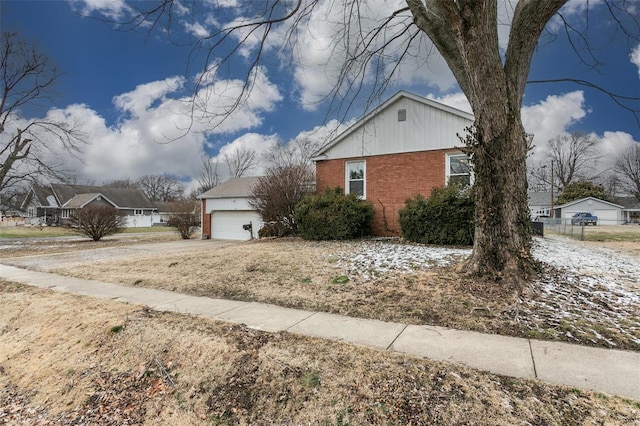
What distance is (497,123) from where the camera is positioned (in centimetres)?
549

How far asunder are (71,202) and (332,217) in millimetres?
50259

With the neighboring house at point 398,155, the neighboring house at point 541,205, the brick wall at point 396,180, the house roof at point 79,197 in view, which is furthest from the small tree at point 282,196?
the neighboring house at point 541,205

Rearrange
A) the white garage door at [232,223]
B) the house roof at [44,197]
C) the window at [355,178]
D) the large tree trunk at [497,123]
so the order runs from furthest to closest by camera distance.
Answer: the house roof at [44,197], the white garage door at [232,223], the window at [355,178], the large tree trunk at [497,123]

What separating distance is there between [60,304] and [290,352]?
188 inches

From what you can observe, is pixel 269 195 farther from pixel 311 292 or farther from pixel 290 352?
pixel 290 352

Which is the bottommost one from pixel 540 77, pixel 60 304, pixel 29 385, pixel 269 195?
pixel 29 385

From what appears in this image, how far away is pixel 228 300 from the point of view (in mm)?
5738

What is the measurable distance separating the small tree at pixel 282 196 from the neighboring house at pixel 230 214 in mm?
3027

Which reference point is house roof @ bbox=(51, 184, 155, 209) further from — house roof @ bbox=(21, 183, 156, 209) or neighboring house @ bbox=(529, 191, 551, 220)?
neighboring house @ bbox=(529, 191, 551, 220)

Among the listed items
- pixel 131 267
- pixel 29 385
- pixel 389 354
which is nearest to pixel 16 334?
pixel 29 385

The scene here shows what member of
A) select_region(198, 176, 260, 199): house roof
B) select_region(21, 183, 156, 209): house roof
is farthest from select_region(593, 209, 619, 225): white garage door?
select_region(21, 183, 156, 209): house roof

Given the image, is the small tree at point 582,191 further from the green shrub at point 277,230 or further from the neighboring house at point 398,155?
the green shrub at point 277,230

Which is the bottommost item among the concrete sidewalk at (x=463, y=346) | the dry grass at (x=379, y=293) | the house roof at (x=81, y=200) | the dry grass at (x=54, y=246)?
the dry grass at (x=54, y=246)

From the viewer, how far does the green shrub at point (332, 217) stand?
12.5m
